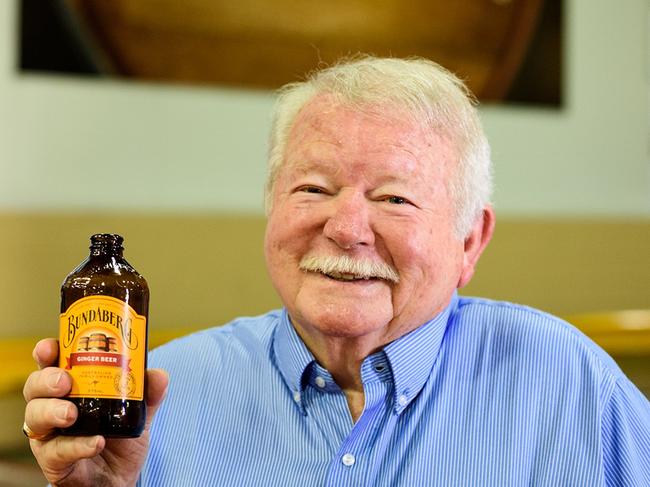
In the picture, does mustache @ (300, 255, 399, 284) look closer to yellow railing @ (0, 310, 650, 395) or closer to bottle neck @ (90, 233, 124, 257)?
bottle neck @ (90, 233, 124, 257)

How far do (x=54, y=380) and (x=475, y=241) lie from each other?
676 mm

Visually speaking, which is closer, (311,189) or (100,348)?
(100,348)

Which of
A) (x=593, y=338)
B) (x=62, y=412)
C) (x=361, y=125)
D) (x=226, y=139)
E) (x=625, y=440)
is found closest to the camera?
(x=62, y=412)

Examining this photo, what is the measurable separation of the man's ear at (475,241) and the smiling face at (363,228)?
36 mm

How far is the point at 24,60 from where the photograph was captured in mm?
2508

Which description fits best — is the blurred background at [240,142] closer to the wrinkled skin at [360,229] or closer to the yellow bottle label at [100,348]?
the wrinkled skin at [360,229]

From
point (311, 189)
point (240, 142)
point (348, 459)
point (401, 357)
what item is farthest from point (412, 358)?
point (240, 142)

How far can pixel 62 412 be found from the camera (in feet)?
3.43

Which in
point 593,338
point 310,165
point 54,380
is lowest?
point 593,338

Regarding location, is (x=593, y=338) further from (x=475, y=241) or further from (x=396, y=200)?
(x=396, y=200)

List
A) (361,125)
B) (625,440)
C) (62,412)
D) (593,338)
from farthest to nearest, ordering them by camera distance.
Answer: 1. (593,338)
2. (361,125)
3. (625,440)
4. (62,412)

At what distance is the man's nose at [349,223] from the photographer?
1.26 m

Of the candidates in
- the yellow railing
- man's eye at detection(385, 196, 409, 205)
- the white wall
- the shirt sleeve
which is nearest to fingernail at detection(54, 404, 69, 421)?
man's eye at detection(385, 196, 409, 205)

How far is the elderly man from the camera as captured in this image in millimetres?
1259
